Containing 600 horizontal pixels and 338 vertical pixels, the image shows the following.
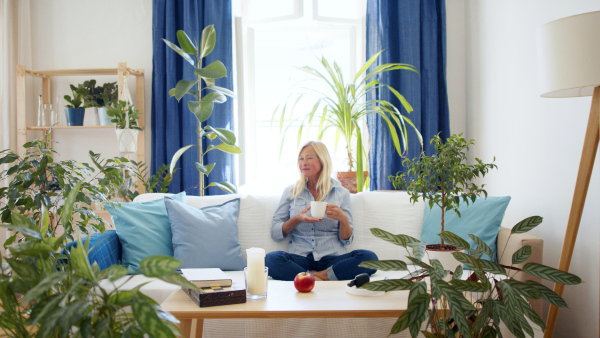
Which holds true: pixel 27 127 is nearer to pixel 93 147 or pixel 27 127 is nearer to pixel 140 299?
pixel 93 147

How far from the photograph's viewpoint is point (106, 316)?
2.24 feet

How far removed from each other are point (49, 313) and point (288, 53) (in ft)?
11.4

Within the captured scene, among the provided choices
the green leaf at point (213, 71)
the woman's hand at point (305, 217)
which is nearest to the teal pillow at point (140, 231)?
the woman's hand at point (305, 217)

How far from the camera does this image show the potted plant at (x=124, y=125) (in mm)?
3383

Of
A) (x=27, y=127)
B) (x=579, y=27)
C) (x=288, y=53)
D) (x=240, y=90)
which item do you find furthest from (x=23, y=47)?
(x=579, y=27)

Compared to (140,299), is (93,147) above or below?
above

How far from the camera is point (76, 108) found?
3594 mm

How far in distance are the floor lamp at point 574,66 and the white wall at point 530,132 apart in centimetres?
49

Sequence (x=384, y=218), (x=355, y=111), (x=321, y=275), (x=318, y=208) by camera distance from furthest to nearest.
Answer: (x=355, y=111) < (x=384, y=218) < (x=321, y=275) < (x=318, y=208)

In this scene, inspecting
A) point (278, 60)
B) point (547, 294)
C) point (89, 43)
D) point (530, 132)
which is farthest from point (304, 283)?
point (89, 43)

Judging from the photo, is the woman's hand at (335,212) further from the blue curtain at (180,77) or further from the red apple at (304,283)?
the blue curtain at (180,77)

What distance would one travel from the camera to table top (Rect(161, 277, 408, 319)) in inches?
58.5

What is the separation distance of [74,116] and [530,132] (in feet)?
10.00

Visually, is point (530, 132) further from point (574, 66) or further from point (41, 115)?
point (41, 115)
